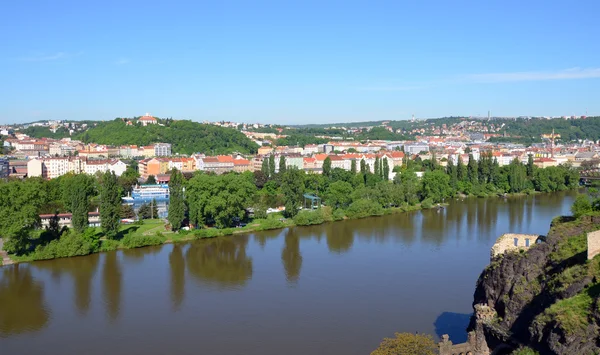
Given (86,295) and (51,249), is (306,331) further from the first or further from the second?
(51,249)

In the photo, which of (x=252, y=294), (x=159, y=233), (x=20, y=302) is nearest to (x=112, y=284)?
(x=20, y=302)

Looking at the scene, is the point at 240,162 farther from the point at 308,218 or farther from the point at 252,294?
the point at 252,294

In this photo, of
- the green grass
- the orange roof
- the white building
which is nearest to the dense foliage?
the green grass

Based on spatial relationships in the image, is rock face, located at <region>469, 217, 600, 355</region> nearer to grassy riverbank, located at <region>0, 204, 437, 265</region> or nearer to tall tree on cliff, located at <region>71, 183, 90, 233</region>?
grassy riverbank, located at <region>0, 204, 437, 265</region>

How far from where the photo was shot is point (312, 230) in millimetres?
20969

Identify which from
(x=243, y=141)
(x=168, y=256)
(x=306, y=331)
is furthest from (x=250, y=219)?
Result: (x=243, y=141)

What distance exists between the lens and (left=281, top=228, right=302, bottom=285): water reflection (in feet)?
48.7

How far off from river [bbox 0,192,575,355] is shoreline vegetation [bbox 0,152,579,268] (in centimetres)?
79

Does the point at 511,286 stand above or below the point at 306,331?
above

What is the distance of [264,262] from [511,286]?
8.95 m

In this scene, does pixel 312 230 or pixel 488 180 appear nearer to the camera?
pixel 312 230

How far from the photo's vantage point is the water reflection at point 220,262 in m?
14.6

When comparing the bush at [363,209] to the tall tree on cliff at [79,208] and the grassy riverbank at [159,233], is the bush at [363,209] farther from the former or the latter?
the tall tree on cliff at [79,208]

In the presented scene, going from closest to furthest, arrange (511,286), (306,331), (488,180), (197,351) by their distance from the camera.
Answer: (511,286)
(197,351)
(306,331)
(488,180)
